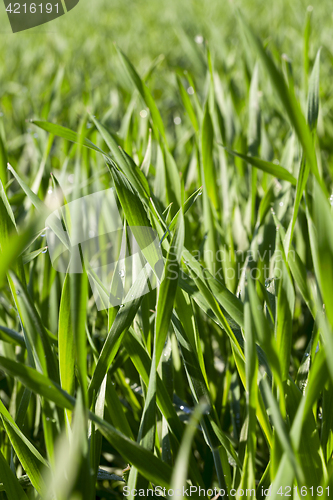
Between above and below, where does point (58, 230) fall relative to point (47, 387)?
above

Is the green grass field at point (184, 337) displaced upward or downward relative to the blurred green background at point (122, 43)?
downward

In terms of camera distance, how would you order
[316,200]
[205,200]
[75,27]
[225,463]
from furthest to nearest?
[75,27], [205,200], [225,463], [316,200]

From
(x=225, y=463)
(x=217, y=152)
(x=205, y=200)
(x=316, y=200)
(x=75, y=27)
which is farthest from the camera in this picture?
(x=75, y=27)

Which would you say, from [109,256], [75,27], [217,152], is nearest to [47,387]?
[109,256]

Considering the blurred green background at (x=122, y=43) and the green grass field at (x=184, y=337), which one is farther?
the blurred green background at (x=122, y=43)

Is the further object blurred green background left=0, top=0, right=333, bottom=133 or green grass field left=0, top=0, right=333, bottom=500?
blurred green background left=0, top=0, right=333, bottom=133

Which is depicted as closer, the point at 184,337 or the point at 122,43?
the point at 184,337

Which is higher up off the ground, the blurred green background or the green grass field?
the blurred green background

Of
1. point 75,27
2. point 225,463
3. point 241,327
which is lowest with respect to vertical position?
point 225,463

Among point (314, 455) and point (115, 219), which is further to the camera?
point (115, 219)

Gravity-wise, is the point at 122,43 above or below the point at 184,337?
above

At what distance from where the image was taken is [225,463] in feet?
1.04

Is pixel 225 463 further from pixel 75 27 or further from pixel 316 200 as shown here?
pixel 75 27

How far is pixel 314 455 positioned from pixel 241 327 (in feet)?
0.33
